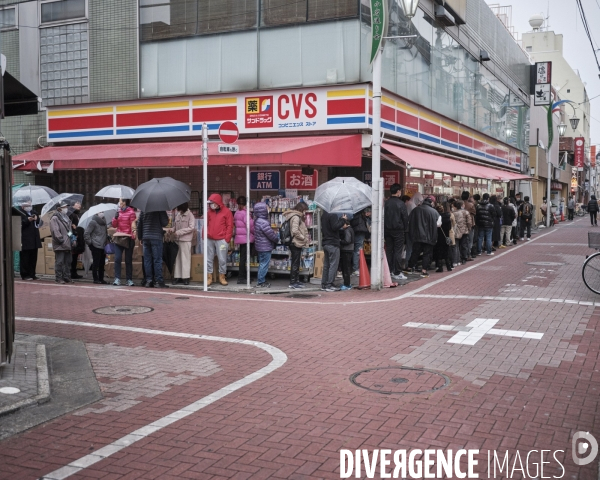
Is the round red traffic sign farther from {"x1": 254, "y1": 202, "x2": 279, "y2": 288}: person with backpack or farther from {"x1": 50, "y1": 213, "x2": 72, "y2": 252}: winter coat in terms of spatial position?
{"x1": 50, "y1": 213, "x2": 72, "y2": 252}: winter coat

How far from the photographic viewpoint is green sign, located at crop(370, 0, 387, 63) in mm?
12680

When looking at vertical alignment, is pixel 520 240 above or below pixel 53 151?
below

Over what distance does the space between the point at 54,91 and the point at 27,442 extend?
1665 cm

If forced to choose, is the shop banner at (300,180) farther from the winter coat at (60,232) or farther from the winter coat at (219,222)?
the winter coat at (60,232)

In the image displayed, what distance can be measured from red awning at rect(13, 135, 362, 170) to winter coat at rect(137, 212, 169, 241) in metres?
1.91

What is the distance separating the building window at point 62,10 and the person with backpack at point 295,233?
10.4 meters

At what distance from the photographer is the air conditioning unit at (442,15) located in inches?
846

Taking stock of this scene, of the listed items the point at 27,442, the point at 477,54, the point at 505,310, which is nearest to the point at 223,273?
the point at 505,310

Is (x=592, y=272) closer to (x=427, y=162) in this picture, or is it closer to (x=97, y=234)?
(x=427, y=162)

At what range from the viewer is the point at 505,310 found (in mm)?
10148

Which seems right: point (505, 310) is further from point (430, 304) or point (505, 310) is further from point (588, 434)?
point (588, 434)

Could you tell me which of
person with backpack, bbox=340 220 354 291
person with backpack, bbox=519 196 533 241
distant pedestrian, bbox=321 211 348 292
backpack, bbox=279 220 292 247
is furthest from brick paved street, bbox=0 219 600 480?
person with backpack, bbox=519 196 533 241

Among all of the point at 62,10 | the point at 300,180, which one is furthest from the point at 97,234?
the point at 62,10

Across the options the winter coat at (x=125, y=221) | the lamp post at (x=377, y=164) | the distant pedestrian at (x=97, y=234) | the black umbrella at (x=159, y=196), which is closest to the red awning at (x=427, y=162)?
the lamp post at (x=377, y=164)
